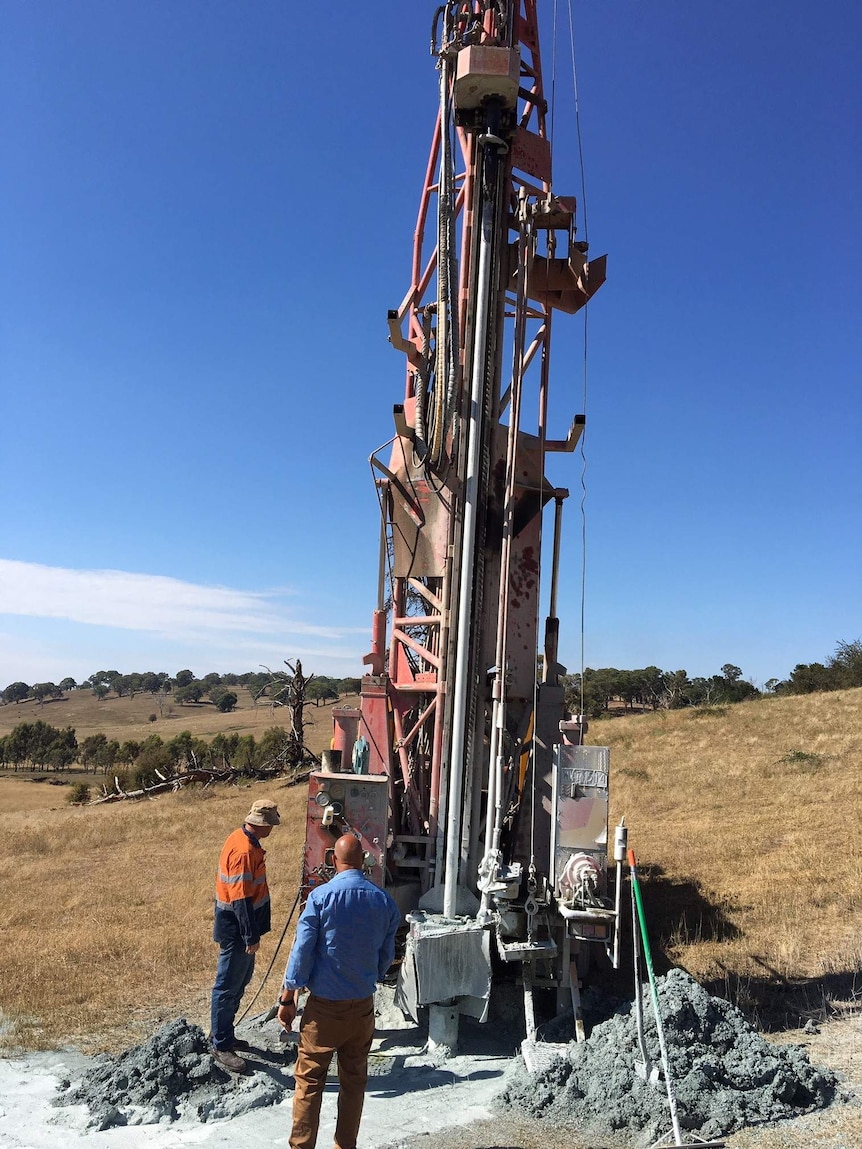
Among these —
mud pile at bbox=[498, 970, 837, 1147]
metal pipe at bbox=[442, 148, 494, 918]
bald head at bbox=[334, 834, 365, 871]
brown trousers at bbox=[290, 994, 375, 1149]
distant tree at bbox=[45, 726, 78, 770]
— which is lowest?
distant tree at bbox=[45, 726, 78, 770]

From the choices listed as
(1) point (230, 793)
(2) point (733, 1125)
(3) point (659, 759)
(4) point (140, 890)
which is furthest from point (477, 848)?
(1) point (230, 793)

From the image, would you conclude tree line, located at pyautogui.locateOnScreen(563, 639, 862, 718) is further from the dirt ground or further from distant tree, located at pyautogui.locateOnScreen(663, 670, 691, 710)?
the dirt ground

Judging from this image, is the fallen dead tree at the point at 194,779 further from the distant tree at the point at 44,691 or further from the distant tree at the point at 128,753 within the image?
the distant tree at the point at 44,691

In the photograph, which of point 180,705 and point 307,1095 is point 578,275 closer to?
point 307,1095

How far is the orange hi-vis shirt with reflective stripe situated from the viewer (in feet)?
19.3

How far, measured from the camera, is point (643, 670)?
200 ft

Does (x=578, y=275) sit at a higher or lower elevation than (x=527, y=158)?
lower

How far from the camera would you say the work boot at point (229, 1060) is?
5645 millimetres

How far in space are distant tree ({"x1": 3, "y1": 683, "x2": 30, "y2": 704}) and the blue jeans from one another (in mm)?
138359

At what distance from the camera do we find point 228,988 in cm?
589

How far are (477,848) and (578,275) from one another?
5.46 m

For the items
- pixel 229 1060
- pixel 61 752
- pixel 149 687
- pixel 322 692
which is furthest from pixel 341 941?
pixel 149 687

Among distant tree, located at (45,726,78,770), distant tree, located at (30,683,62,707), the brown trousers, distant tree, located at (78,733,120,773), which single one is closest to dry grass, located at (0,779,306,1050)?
the brown trousers

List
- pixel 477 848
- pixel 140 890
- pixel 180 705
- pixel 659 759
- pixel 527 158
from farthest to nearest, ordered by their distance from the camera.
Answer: pixel 180 705 < pixel 659 759 < pixel 140 890 < pixel 527 158 < pixel 477 848
